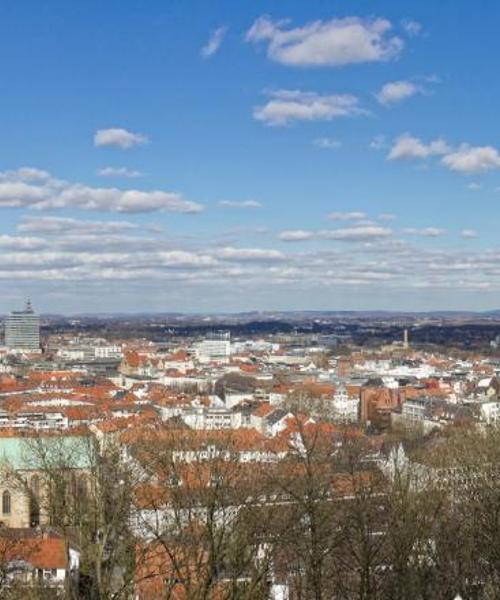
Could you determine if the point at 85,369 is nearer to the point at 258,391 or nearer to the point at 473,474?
the point at 258,391

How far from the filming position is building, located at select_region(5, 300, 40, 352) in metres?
173

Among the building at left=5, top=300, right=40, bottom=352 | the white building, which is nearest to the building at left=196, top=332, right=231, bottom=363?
the building at left=5, top=300, right=40, bottom=352

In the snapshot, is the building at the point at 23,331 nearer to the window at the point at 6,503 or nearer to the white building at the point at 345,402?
the white building at the point at 345,402

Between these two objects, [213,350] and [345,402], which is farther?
[213,350]

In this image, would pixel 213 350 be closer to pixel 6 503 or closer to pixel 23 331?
pixel 23 331

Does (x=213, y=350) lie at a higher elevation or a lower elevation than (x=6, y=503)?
higher

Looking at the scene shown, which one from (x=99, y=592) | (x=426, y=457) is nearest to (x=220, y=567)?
(x=99, y=592)

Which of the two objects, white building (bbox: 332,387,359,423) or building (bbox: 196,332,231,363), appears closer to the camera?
white building (bbox: 332,387,359,423)

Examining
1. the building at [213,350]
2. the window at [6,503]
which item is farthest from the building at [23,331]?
the window at [6,503]

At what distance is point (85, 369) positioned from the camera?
127 m

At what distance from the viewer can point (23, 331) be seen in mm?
173875

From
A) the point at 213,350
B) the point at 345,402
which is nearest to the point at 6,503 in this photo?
the point at 345,402

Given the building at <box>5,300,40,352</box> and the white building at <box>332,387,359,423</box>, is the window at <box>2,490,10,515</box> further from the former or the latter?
the building at <box>5,300,40,352</box>

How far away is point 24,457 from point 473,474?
52.3 ft
